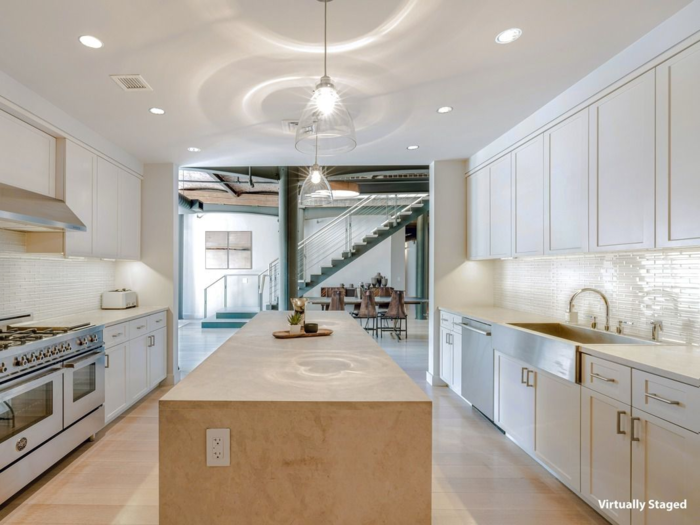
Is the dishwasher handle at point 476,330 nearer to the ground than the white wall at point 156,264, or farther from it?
nearer to the ground

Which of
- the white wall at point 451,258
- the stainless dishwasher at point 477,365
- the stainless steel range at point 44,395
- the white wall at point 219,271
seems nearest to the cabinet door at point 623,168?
the stainless dishwasher at point 477,365

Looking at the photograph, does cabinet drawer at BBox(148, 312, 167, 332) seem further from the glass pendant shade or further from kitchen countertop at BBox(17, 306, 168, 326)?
the glass pendant shade

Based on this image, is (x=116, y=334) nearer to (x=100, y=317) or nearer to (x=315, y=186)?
(x=100, y=317)

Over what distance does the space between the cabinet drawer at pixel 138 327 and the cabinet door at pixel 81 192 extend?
0.78m

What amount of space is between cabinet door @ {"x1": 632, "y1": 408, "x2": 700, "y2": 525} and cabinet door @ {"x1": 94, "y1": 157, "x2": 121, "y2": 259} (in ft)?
14.3

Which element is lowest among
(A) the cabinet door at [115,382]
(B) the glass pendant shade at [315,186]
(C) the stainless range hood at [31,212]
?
(A) the cabinet door at [115,382]

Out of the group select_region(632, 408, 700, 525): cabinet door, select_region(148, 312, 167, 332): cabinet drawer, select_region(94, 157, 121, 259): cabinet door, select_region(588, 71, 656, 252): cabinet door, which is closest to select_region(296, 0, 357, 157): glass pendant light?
select_region(588, 71, 656, 252): cabinet door

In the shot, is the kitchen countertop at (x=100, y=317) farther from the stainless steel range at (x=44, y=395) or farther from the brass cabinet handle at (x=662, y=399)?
the brass cabinet handle at (x=662, y=399)

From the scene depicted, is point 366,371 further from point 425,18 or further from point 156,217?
point 156,217

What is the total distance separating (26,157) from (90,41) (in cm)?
127

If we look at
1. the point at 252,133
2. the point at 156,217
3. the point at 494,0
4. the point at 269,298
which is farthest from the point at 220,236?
the point at 494,0

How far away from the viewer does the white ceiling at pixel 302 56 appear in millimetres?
1901

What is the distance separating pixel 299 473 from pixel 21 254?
3190 mm

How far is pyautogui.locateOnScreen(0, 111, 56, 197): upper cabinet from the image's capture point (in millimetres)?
2627
